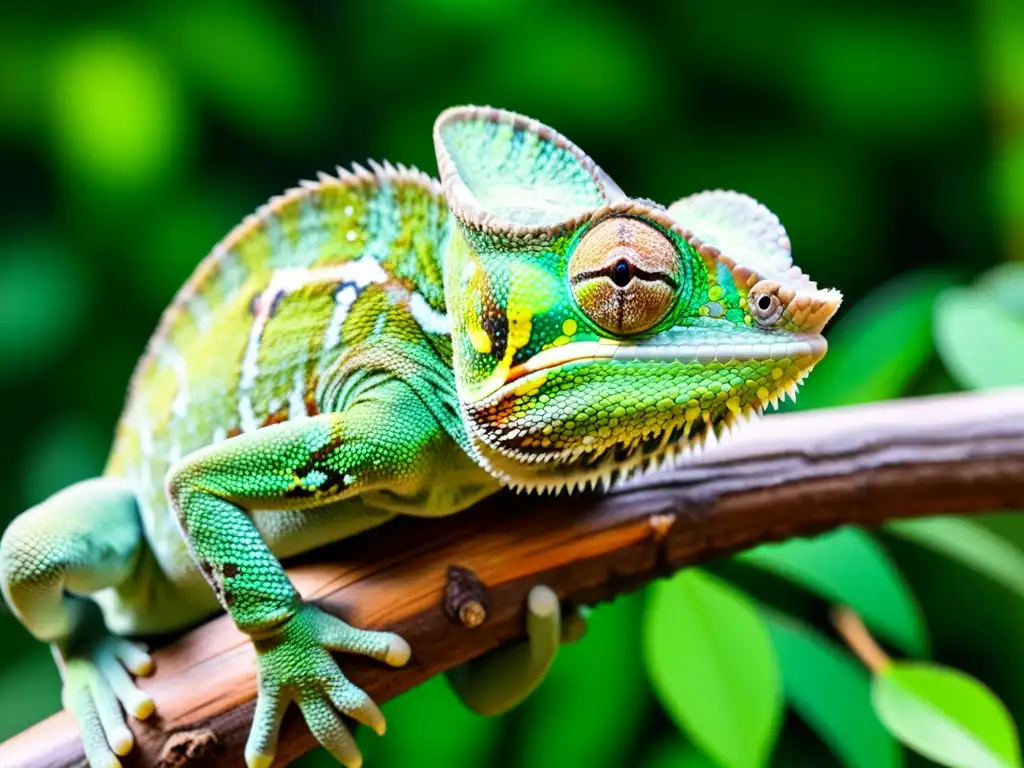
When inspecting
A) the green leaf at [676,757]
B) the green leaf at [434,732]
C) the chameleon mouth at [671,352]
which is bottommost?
the green leaf at [676,757]

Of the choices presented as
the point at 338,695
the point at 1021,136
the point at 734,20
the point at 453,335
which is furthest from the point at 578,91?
the point at 338,695

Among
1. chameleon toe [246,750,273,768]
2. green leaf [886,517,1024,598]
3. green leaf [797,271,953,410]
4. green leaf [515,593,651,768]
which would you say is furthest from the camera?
green leaf [515,593,651,768]

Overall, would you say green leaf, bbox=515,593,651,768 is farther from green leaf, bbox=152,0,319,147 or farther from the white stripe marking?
green leaf, bbox=152,0,319,147

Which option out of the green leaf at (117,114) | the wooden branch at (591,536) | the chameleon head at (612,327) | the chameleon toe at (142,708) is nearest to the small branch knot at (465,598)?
the wooden branch at (591,536)

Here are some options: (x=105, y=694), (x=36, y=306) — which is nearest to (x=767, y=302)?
(x=105, y=694)

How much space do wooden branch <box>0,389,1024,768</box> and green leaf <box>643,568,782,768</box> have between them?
0.50 feet

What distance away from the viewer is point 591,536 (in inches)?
58.5

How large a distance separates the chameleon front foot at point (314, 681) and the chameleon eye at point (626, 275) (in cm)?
55

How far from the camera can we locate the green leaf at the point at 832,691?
1.84 metres

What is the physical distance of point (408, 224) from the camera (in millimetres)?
1513

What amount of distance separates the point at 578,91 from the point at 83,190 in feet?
4.56

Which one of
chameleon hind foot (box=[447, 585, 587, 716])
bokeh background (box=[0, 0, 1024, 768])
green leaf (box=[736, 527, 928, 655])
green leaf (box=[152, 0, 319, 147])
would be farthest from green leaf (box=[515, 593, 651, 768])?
green leaf (box=[152, 0, 319, 147])

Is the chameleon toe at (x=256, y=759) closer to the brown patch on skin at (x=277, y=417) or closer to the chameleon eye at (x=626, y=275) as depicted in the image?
the brown patch on skin at (x=277, y=417)

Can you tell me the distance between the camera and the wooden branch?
136 centimetres
